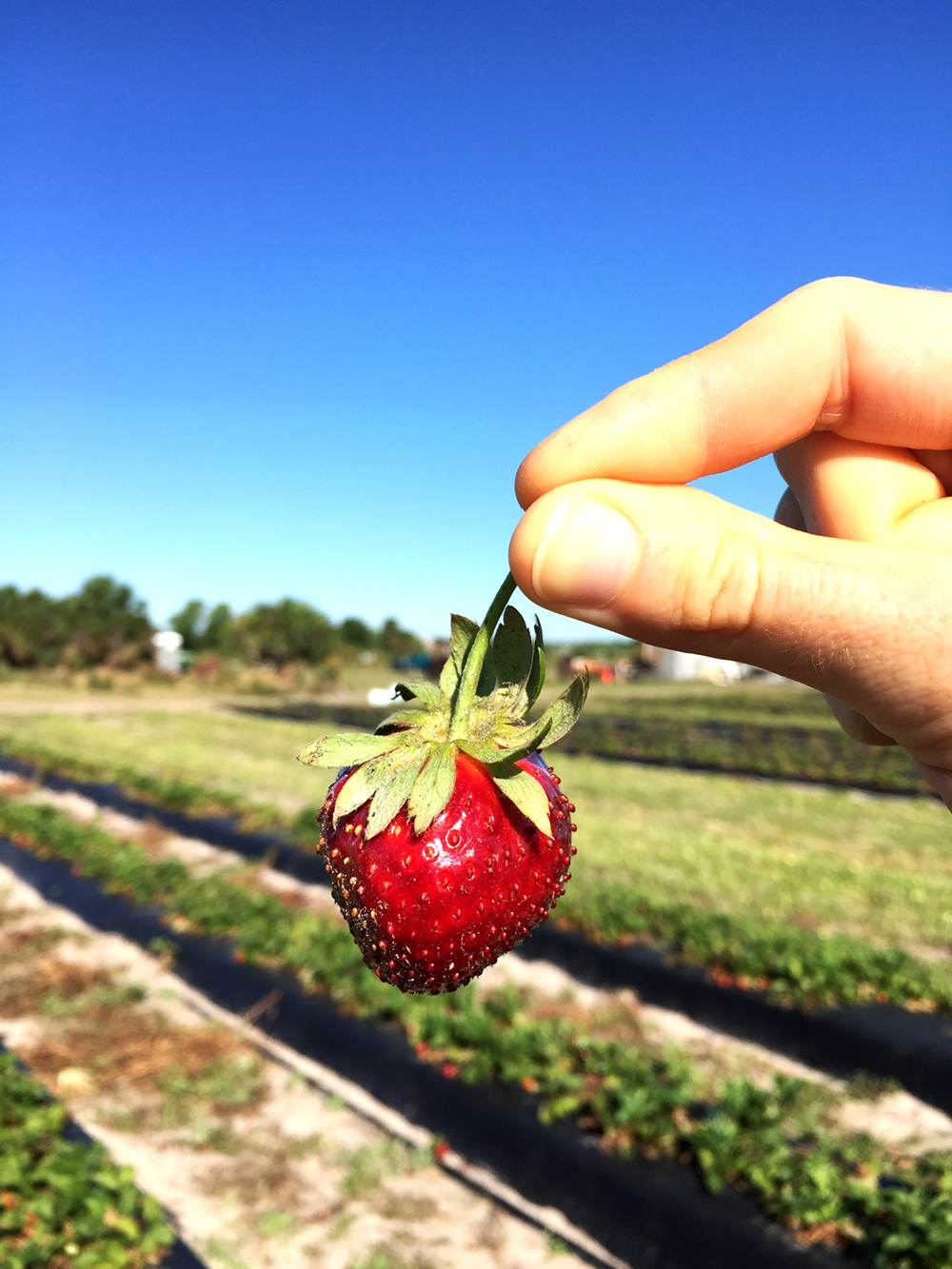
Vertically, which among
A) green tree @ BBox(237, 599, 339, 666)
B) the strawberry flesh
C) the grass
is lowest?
the grass

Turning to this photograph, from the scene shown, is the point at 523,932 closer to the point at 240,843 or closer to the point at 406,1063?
the point at 406,1063

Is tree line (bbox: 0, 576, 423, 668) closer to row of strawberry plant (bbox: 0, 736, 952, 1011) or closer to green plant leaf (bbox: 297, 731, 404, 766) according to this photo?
row of strawberry plant (bbox: 0, 736, 952, 1011)

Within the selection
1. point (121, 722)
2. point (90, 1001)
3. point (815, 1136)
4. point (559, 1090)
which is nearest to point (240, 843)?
point (90, 1001)

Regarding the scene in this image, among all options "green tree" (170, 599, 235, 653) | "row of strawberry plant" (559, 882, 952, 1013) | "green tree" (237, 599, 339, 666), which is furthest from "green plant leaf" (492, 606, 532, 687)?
"green tree" (170, 599, 235, 653)

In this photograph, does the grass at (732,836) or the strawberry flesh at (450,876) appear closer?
the strawberry flesh at (450,876)

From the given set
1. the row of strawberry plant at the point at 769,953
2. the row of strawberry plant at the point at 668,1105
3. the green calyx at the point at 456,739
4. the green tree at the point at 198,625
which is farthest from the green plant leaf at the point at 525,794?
the green tree at the point at 198,625

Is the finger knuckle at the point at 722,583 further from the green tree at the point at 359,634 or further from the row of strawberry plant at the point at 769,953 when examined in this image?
the green tree at the point at 359,634
